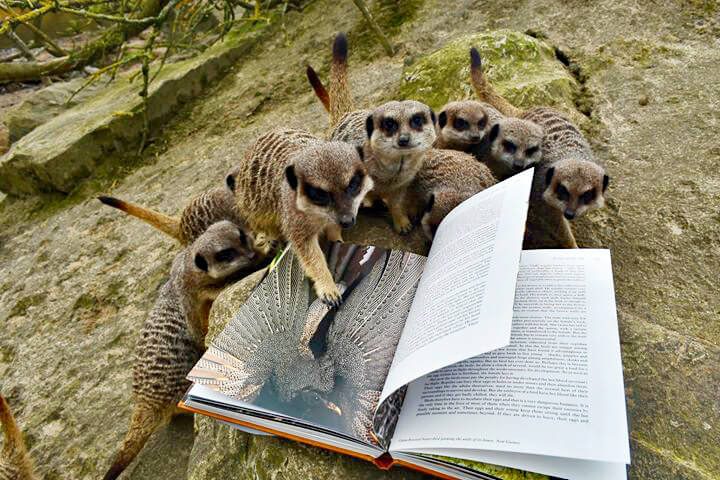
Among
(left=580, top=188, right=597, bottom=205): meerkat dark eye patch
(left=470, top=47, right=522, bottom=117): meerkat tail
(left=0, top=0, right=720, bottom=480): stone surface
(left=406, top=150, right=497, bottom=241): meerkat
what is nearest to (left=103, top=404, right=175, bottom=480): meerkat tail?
(left=0, top=0, right=720, bottom=480): stone surface

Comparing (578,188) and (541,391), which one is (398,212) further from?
(541,391)

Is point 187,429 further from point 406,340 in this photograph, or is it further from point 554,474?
point 554,474

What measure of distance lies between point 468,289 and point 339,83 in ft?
5.26

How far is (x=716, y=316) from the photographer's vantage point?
1.27m

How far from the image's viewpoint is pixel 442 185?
1701 mm

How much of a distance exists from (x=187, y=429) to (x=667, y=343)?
1817 millimetres

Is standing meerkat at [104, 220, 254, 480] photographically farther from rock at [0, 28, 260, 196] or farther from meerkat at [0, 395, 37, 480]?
rock at [0, 28, 260, 196]

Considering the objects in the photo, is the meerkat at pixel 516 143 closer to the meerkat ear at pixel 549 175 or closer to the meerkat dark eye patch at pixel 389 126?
the meerkat ear at pixel 549 175

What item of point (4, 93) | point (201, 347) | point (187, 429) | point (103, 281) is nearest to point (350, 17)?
point (103, 281)

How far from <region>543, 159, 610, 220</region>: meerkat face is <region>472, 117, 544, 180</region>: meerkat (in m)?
0.19

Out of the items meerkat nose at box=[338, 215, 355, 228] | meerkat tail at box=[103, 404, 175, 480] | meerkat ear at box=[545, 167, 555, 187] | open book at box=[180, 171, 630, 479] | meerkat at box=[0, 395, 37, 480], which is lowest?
meerkat tail at box=[103, 404, 175, 480]

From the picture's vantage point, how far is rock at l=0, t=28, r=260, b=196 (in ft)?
12.0

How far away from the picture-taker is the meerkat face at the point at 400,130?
1.67 m

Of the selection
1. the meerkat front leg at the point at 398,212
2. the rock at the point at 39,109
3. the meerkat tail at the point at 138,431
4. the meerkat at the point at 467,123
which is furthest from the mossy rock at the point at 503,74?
the rock at the point at 39,109
